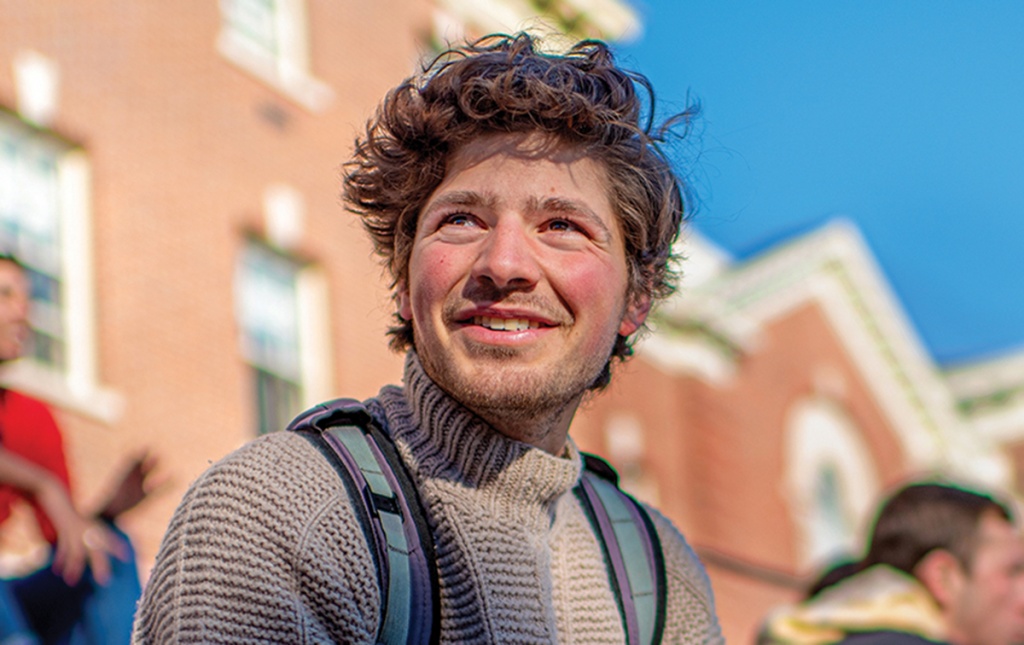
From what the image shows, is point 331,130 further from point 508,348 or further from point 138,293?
point 508,348

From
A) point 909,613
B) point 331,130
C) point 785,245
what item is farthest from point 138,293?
point 785,245

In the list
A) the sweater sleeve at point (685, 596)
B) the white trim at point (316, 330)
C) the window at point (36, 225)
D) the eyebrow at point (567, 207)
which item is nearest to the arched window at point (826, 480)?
the white trim at point (316, 330)

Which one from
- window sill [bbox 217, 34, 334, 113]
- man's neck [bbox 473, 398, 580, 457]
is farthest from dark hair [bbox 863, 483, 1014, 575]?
window sill [bbox 217, 34, 334, 113]

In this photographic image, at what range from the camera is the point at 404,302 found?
2697 millimetres

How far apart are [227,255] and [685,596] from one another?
9.03 m

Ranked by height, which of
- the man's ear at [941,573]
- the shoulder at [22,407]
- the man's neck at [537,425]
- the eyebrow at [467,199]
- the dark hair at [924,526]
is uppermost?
the dark hair at [924,526]

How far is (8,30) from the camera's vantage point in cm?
995

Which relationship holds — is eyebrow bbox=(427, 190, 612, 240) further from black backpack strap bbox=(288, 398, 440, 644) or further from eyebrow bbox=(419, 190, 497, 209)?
black backpack strap bbox=(288, 398, 440, 644)

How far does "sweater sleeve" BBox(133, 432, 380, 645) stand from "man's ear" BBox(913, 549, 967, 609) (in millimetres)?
3449

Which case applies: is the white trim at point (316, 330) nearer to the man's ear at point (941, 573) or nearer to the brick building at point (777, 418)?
the brick building at point (777, 418)

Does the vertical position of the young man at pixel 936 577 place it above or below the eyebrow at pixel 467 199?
above

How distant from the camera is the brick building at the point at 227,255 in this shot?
394 inches

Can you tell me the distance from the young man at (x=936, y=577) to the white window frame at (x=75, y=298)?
594 centimetres

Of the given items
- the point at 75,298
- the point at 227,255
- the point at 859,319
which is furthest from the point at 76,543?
the point at 859,319
